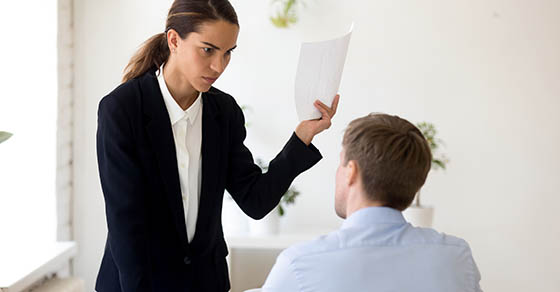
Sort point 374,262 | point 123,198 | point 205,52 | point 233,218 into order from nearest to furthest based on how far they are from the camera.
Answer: point 374,262 → point 123,198 → point 205,52 → point 233,218

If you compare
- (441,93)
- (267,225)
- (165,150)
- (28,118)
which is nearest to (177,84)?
(165,150)

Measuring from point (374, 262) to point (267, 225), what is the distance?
1.78m

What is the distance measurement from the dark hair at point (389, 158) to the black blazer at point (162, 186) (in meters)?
0.41

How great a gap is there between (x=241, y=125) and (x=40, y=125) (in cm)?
148

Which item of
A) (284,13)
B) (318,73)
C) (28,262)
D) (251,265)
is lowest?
A: (251,265)

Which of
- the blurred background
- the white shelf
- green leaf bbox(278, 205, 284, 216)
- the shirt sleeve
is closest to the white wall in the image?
the blurred background

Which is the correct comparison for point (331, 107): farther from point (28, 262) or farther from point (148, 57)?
point (28, 262)

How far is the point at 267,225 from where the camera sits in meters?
2.84

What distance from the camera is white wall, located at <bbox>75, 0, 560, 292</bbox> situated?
2977 mm

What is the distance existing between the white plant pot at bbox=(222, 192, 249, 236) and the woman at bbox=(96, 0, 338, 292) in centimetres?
123

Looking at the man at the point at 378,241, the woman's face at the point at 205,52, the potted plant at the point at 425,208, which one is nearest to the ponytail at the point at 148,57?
the woman's face at the point at 205,52

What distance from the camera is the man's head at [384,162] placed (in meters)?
1.16

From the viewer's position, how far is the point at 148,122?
1.50 metres

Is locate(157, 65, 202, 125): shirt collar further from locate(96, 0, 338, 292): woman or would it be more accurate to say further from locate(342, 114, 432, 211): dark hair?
locate(342, 114, 432, 211): dark hair
